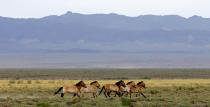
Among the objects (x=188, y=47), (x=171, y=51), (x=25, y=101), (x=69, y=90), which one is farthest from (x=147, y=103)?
(x=188, y=47)

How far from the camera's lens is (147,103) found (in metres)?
19.5

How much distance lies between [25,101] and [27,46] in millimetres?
176421

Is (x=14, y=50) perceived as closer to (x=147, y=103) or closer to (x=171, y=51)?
(x=171, y=51)

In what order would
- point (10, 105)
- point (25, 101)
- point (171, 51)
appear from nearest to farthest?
point (10, 105), point (25, 101), point (171, 51)

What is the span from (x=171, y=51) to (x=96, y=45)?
33434mm

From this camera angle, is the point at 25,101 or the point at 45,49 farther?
the point at 45,49

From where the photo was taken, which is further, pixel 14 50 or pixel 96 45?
pixel 96 45

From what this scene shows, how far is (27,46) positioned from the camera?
194125 millimetres

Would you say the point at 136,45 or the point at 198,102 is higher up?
the point at 136,45

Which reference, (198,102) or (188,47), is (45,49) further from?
(198,102)

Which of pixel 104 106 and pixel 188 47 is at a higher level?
pixel 188 47

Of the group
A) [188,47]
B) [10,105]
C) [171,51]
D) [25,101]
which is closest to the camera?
[10,105]

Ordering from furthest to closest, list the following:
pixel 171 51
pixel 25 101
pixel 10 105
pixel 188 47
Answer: pixel 188 47
pixel 171 51
pixel 25 101
pixel 10 105

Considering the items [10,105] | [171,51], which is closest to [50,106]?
[10,105]
